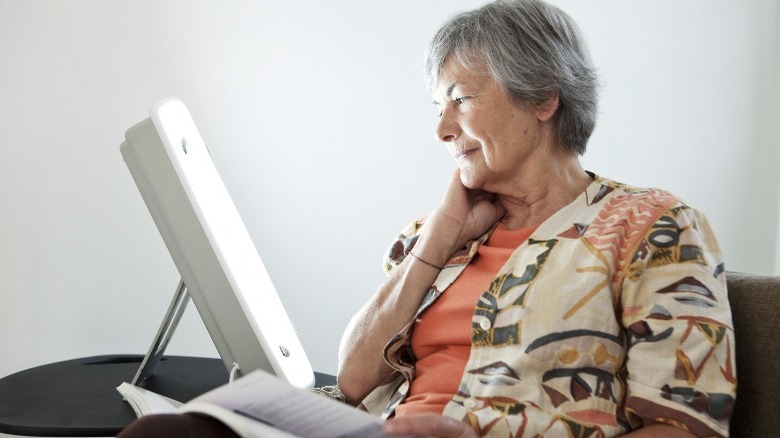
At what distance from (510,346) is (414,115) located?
4.42 ft

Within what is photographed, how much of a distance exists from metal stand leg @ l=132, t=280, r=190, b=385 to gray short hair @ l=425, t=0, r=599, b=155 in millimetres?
719

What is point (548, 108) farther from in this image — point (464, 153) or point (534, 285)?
point (534, 285)

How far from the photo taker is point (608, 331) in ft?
4.44

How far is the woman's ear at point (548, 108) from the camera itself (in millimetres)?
1614

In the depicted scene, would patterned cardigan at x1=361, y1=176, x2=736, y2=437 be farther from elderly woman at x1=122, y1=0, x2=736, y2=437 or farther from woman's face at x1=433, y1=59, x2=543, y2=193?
woman's face at x1=433, y1=59, x2=543, y2=193

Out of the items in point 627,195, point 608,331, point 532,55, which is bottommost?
point 608,331

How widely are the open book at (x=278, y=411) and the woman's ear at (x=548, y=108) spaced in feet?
2.47

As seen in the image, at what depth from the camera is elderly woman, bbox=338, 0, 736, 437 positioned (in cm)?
127

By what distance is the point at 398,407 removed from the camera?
154cm

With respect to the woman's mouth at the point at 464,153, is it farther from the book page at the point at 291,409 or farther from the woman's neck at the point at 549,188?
the book page at the point at 291,409

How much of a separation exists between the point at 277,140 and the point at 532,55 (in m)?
1.24

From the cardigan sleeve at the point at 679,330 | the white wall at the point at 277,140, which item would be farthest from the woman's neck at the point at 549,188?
the white wall at the point at 277,140

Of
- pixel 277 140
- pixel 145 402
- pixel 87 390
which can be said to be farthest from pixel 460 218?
pixel 277 140

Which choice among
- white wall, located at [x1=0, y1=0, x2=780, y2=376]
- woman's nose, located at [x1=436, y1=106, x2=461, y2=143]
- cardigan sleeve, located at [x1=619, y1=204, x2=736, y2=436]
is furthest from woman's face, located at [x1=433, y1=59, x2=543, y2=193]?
white wall, located at [x1=0, y1=0, x2=780, y2=376]
